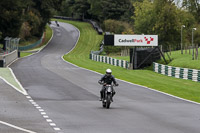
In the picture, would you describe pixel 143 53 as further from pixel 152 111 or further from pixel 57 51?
pixel 57 51

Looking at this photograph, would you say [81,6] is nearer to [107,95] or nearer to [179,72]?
[179,72]

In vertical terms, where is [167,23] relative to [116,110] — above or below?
above

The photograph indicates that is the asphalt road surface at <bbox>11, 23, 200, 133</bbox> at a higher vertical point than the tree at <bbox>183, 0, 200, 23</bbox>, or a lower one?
lower

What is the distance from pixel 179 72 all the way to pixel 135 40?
13.2m

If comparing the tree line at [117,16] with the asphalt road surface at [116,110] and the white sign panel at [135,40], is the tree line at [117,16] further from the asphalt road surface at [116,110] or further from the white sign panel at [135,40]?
the asphalt road surface at [116,110]

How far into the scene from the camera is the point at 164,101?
24.0m

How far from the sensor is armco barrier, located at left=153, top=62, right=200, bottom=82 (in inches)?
1575

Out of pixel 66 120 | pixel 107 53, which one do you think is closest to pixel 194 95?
pixel 66 120

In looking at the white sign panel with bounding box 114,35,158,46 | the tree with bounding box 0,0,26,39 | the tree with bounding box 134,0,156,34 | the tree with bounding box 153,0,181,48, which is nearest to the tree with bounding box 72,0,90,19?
the tree with bounding box 134,0,156,34

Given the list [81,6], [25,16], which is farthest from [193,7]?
[25,16]

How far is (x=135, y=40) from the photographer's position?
55875mm

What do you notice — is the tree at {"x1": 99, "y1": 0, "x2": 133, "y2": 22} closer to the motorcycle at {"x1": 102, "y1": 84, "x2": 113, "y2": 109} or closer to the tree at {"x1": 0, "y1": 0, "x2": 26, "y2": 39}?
the tree at {"x1": 0, "y1": 0, "x2": 26, "y2": 39}

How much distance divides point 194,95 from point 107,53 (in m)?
66.9

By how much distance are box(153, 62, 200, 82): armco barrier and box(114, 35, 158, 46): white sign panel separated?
17.8 ft
